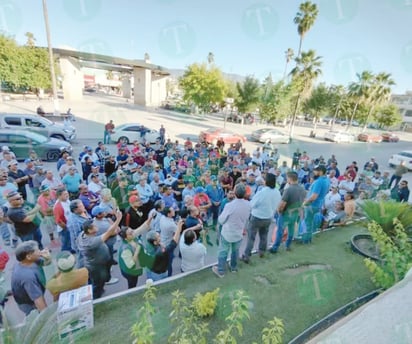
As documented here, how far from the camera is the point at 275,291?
3.86m

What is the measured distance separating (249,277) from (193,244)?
3.93ft

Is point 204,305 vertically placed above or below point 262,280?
above

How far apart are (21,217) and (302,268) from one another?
502 centimetres

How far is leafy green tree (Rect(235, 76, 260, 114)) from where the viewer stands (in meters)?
32.4

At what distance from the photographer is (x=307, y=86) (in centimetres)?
2631

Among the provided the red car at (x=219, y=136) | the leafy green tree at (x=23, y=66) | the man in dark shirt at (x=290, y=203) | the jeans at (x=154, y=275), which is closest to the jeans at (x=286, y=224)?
the man in dark shirt at (x=290, y=203)

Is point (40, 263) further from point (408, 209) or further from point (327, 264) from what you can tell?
point (408, 209)

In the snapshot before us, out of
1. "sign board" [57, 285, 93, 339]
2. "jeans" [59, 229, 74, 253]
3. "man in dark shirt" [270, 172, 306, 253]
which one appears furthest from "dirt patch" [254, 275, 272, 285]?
"jeans" [59, 229, 74, 253]

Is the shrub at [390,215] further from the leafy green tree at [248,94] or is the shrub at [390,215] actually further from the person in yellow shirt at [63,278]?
the leafy green tree at [248,94]

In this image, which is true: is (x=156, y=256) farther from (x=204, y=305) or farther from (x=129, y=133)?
(x=129, y=133)

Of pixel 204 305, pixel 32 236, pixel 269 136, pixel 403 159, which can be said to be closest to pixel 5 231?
pixel 32 236

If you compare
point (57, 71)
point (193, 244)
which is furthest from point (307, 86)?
point (57, 71)

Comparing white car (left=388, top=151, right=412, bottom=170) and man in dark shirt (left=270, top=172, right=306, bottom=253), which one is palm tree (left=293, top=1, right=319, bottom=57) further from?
man in dark shirt (left=270, top=172, right=306, bottom=253)

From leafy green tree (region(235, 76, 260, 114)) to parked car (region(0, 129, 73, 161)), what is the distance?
26.7m
